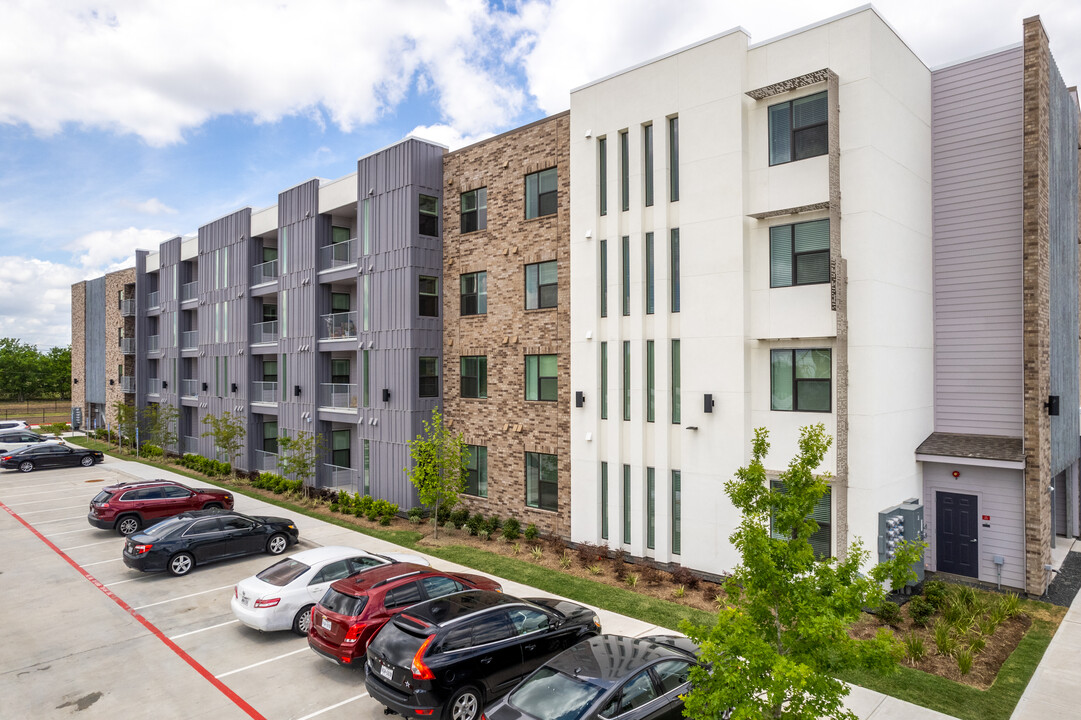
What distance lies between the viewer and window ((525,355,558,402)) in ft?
66.3

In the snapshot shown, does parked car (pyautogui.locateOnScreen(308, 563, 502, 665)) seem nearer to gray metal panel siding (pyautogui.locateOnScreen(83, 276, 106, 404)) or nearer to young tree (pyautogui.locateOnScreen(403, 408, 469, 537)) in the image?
young tree (pyautogui.locateOnScreen(403, 408, 469, 537))

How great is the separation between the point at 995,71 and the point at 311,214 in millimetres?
24593

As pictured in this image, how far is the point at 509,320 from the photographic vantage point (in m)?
21.4

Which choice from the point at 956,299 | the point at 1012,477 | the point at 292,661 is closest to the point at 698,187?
the point at 956,299

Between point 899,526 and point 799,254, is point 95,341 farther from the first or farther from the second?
point 899,526

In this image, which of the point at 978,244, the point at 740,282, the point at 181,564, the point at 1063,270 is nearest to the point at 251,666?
Result: the point at 181,564

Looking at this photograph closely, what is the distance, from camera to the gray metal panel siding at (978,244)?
15.9 meters

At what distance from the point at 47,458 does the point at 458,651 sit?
118 ft

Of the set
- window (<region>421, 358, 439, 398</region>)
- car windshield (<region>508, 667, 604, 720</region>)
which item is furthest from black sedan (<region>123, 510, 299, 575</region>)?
car windshield (<region>508, 667, 604, 720</region>)

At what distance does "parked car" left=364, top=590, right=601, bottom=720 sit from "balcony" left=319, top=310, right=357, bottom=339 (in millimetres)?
18596

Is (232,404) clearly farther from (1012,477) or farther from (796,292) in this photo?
(1012,477)

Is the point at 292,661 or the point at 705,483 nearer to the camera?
the point at 292,661

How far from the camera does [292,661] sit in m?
11.6

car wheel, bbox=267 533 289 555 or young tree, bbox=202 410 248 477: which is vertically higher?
young tree, bbox=202 410 248 477
